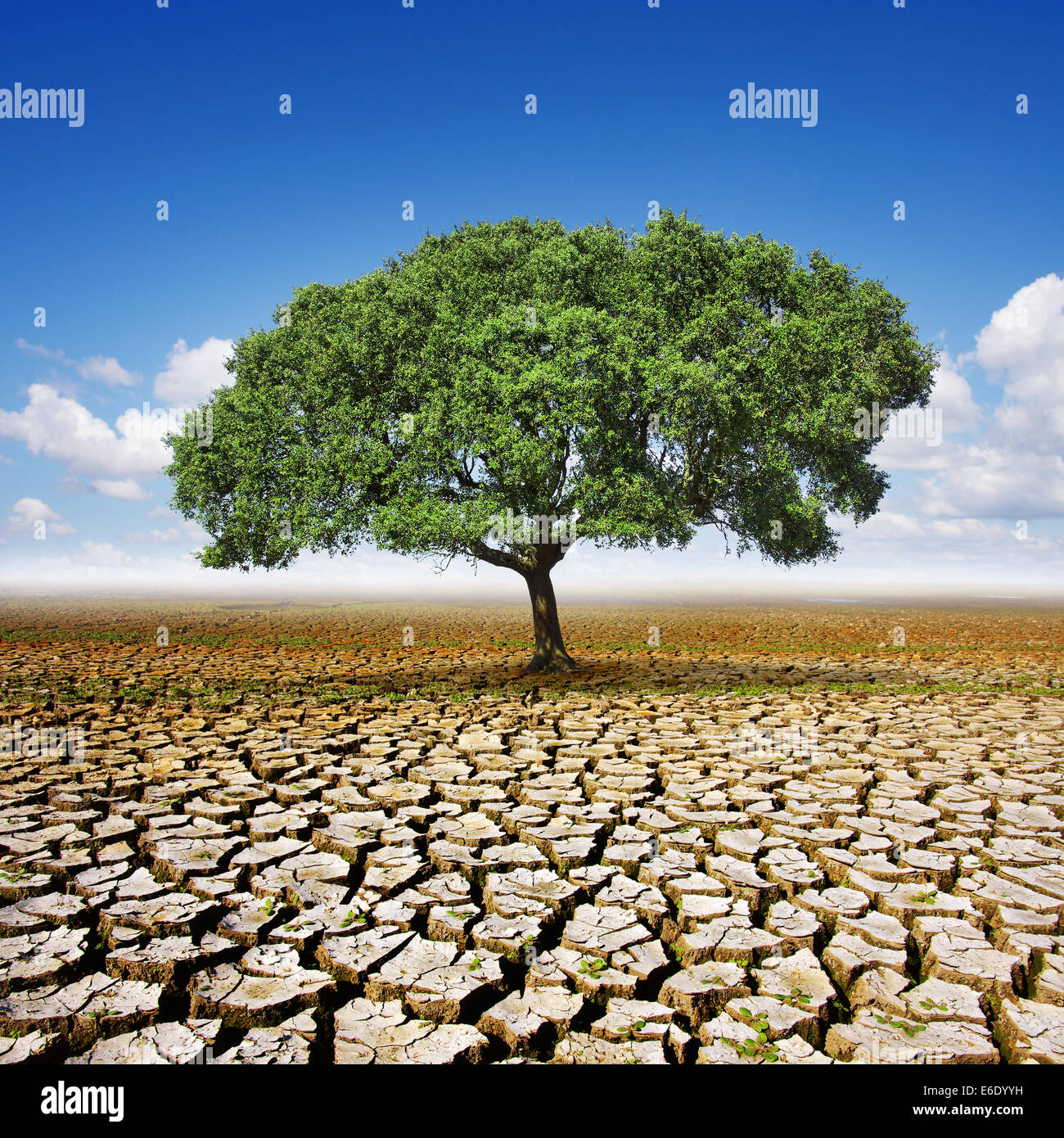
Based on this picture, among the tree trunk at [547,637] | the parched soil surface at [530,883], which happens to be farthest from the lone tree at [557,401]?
the parched soil surface at [530,883]

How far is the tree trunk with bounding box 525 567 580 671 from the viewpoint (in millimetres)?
16020

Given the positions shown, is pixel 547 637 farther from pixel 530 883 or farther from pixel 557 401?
pixel 530 883

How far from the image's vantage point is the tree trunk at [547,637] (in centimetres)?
1602

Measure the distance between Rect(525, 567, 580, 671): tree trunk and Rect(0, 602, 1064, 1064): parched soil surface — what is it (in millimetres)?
4805

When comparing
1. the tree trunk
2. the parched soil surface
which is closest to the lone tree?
the tree trunk

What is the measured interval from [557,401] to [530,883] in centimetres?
894

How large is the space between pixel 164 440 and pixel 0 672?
646 centimetres

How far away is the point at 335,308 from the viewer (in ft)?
46.0

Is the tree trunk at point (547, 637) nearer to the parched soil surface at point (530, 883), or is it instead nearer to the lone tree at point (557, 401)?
the lone tree at point (557, 401)

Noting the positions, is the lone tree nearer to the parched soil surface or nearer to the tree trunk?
the tree trunk

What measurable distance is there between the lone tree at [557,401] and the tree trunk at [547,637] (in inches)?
53.9

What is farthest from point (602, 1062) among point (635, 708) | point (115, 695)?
point (115, 695)

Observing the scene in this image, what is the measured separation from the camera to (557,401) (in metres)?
12.3
